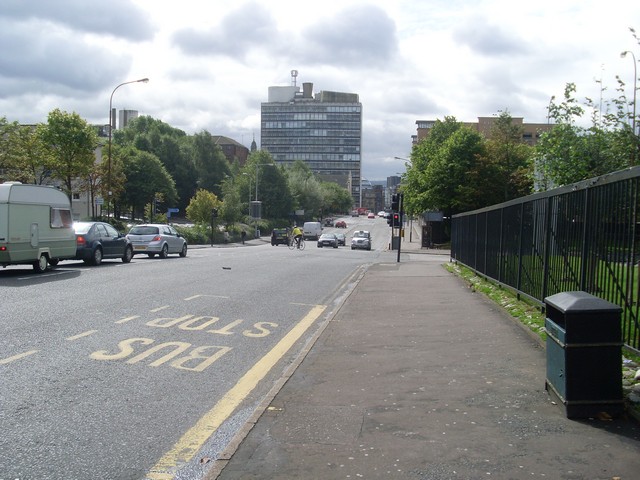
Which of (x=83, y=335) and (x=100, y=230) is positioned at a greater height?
(x=100, y=230)

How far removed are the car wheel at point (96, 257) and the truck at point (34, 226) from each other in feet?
5.69

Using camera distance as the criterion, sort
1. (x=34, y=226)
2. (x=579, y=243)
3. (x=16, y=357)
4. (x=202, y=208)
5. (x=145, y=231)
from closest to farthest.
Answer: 1. (x=16, y=357)
2. (x=579, y=243)
3. (x=34, y=226)
4. (x=145, y=231)
5. (x=202, y=208)

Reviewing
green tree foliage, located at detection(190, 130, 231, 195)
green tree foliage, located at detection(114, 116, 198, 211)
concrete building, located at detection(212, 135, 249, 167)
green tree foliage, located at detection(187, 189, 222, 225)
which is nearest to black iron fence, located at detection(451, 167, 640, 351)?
green tree foliage, located at detection(187, 189, 222, 225)

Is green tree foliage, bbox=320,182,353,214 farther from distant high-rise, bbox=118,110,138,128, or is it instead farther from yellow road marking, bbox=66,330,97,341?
yellow road marking, bbox=66,330,97,341

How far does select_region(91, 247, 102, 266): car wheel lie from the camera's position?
21500mm

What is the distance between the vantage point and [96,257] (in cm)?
2159

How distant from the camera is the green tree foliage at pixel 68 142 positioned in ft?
160

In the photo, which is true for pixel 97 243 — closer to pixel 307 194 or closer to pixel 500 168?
pixel 500 168

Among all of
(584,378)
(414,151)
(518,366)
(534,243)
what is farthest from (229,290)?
(414,151)

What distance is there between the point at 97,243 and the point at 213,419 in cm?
1762

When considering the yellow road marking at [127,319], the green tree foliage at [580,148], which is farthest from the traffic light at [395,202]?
the yellow road marking at [127,319]

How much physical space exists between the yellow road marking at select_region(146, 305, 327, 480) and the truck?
1072 centimetres

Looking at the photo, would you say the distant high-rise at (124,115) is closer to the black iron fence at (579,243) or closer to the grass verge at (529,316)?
the grass verge at (529,316)

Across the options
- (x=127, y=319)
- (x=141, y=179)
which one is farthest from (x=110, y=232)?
(x=141, y=179)
